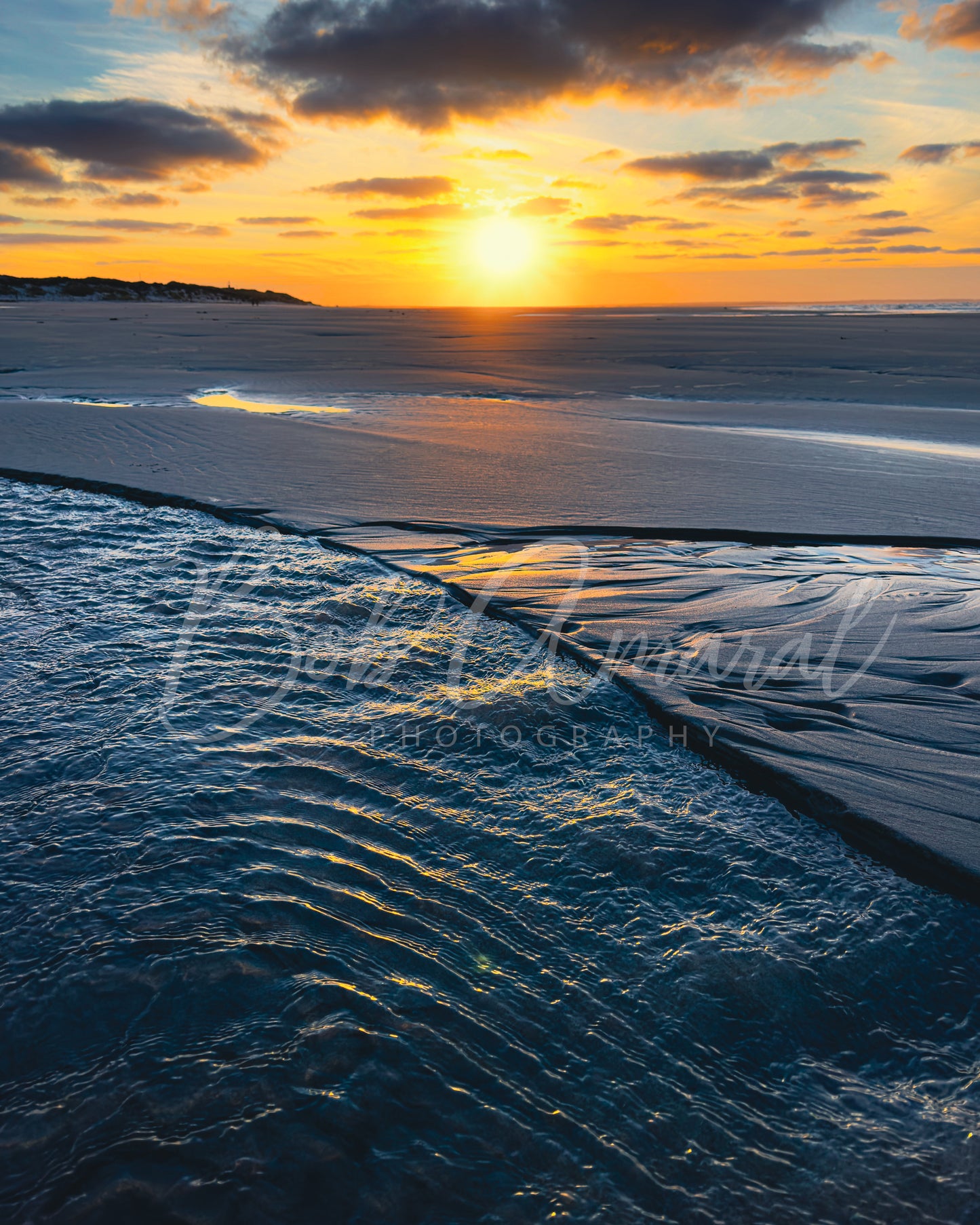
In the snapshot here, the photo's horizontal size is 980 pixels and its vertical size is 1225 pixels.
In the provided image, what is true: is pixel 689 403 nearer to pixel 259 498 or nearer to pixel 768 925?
pixel 259 498

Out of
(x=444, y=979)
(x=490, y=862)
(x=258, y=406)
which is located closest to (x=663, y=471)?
(x=490, y=862)

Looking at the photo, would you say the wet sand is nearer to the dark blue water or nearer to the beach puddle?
the beach puddle

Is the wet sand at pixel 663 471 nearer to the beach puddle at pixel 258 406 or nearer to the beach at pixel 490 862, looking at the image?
the beach at pixel 490 862

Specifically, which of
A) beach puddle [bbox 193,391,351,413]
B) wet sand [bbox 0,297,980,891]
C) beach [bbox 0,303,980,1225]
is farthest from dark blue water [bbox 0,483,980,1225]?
beach puddle [bbox 193,391,351,413]

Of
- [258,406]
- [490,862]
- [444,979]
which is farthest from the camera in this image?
[258,406]

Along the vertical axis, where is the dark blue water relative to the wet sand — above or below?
below

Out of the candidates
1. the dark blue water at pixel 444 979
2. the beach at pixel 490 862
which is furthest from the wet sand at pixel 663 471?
the dark blue water at pixel 444 979

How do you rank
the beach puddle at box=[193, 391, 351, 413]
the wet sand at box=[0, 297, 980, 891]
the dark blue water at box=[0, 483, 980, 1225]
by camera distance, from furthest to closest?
the beach puddle at box=[193, 391, 351, 413]
the wet sand at box=[0, 297, 980, 891]
the dark blue water at box=[0, 483, 980, 1225]

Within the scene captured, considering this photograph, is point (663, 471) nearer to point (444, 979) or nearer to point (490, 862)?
point (490, 862)
